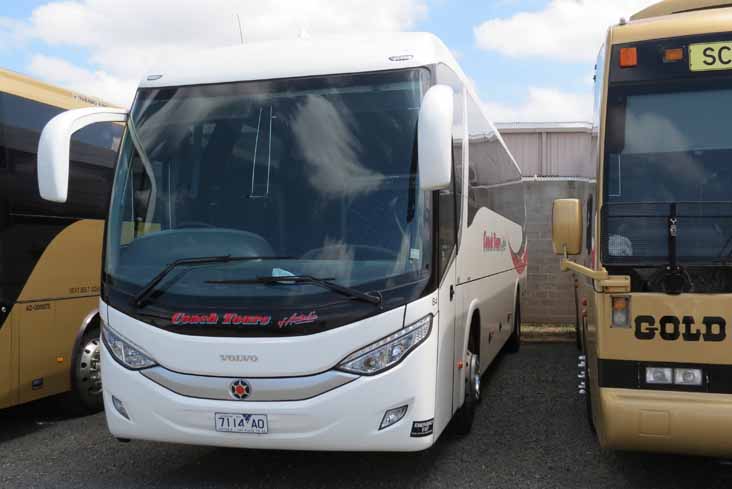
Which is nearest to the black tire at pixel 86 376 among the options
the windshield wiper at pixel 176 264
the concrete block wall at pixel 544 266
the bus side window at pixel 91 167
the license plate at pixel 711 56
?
the bus side window at pixel 91 167

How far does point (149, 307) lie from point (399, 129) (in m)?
1.98

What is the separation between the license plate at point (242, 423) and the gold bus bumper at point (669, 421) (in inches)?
81.6

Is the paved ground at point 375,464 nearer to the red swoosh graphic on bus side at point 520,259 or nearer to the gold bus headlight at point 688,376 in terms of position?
the gold bus headlight at point 688,376

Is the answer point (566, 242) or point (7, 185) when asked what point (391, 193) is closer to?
point (566, 242)

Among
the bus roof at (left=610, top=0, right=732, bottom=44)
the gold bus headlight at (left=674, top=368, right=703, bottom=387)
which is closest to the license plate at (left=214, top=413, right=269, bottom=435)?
the gold bus headlight at (left=674, top=368, right=703, bottom=387)

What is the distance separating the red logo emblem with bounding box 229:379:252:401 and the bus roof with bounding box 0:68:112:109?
3.56 m

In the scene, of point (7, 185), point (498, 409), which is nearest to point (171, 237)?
point (7, 185)

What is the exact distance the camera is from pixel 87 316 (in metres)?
6.92

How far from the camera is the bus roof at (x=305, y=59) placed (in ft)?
15.8

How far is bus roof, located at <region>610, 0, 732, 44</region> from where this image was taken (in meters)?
4.55

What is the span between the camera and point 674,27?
463 cm

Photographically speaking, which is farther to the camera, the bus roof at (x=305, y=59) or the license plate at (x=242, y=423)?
the bus roof at (x=305, y=59)

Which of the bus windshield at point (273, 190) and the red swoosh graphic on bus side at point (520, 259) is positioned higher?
the bus windshield at point (273, 190)

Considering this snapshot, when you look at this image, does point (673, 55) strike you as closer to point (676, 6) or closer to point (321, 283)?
point (676, 6)
